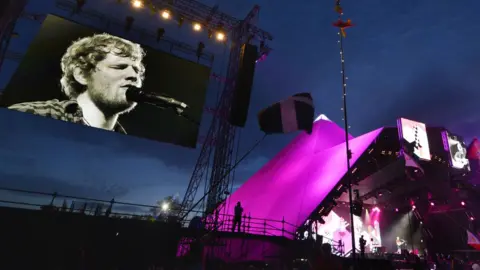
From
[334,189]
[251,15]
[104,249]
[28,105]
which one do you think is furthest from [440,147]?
[28,105]

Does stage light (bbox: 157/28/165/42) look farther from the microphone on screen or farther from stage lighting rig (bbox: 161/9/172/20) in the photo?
the microphone on screen

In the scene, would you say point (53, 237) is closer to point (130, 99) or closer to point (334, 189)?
point (130, 99)

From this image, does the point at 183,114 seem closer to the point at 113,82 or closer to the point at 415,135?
the point at 113,82

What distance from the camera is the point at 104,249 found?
1054 centimetres

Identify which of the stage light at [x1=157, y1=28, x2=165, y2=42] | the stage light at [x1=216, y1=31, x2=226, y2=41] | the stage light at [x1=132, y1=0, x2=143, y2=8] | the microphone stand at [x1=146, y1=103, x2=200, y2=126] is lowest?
the microphone stand at [x1=146, y1=103, x2=200, y2=126]

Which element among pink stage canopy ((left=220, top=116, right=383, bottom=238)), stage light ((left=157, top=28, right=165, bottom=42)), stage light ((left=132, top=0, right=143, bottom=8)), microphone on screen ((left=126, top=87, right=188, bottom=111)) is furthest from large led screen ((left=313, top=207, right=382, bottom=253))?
stage light ((left=132, top=0, right=143, bottom=8))

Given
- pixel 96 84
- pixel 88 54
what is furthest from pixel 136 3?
pixel 96 84

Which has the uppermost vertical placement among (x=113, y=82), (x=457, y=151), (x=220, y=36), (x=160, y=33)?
(x=220, y=36)

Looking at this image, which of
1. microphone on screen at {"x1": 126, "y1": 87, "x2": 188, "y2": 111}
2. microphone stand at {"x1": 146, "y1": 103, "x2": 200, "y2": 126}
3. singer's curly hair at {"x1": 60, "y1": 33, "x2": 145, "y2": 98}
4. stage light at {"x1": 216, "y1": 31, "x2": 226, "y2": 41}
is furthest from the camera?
stage light at {"x1": 216, "y1": 31, "x2": 226, "y2": 41}

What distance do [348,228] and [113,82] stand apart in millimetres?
22151

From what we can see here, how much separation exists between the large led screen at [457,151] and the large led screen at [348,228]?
8725 millimetres

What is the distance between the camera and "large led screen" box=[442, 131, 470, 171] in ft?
91.5

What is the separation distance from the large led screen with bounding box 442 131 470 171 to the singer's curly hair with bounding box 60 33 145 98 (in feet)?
96.1

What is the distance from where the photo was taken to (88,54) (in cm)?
1541
